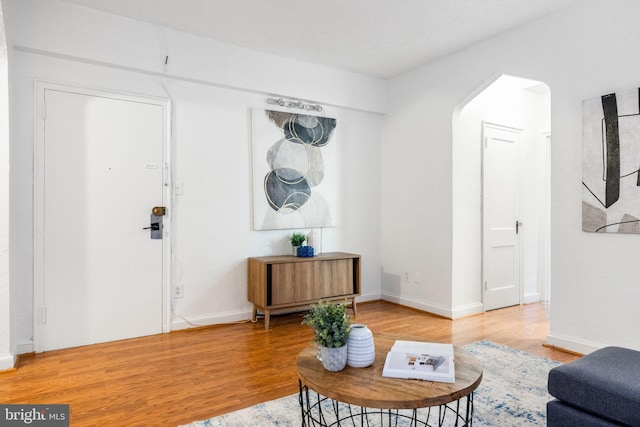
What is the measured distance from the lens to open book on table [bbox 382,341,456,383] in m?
1.67

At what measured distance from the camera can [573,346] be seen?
3223 mm

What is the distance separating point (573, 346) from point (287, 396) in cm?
235

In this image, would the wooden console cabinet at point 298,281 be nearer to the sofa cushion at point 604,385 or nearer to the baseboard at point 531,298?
the baseboard at point 531,298

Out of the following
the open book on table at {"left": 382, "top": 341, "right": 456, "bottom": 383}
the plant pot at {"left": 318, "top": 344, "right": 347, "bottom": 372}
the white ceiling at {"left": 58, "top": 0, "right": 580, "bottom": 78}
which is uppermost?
the white ceiling at {"left": 58, "top": 0, "right": 580, "bottom": 78}

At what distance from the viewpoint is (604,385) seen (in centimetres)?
169

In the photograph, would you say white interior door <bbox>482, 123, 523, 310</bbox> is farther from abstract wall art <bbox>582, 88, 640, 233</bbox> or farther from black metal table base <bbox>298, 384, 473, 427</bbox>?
black metal table base <bbox>298, 384, 473, 427</bbox>

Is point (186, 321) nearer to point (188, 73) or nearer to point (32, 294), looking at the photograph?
point (32, 294)

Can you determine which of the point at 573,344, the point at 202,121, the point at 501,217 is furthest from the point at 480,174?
the point at 202,121

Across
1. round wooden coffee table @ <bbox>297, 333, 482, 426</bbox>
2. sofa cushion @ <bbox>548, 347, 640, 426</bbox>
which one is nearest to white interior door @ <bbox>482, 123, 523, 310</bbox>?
sofa cushion @ <bbox>548, 347, 640, 426</bbox>

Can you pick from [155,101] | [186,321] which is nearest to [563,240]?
[186,321]

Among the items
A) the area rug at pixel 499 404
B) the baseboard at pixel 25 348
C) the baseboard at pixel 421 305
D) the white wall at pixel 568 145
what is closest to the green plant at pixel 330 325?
the area rug at pixel 499 404

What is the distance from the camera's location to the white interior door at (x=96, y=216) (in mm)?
3305

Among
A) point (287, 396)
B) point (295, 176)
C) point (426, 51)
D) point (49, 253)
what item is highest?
point (426, 51)

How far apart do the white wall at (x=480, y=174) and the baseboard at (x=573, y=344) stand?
109cm
